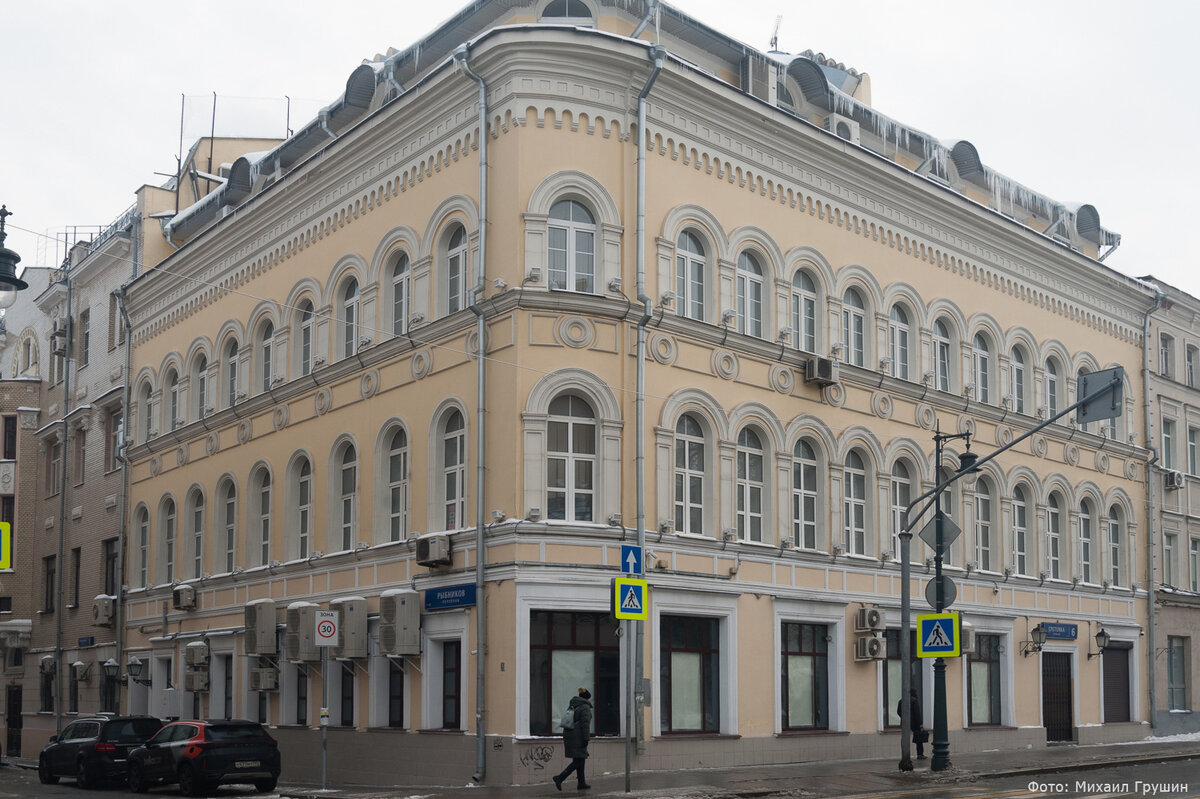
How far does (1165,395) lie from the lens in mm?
44000

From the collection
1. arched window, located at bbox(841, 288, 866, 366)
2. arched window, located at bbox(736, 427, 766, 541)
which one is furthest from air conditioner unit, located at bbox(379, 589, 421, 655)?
arched window, located at bbox(841, 288, 866, 366)

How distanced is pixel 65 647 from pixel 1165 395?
36.6 m

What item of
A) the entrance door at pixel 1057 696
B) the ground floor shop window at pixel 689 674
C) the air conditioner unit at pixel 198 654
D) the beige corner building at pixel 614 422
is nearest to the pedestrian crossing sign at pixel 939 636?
the beige corner building at pixel 614 422

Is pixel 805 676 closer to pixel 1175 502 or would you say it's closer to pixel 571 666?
pixel 571 666

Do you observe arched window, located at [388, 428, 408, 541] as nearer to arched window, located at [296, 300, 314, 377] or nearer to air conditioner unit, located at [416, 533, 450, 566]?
air conditioner unit, located at [416, 533, 450, 566]

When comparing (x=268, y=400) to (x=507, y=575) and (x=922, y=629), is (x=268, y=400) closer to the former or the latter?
(x=507, y=575)

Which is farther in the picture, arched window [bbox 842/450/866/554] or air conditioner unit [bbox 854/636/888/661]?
arched window [bbox 842/450/866/554]

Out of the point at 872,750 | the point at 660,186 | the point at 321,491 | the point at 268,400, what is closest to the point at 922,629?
the point at 872,750

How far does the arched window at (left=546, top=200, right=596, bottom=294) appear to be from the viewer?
86.9 ft

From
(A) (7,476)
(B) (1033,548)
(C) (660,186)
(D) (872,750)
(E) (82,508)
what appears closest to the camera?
(C) (660,186)

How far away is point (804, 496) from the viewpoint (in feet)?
99.9

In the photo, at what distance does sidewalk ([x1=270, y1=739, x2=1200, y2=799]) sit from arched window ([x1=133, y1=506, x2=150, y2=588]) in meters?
14.5

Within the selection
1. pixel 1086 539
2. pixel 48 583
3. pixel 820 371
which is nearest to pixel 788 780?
pixel 820 371

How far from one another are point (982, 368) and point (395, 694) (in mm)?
17567
